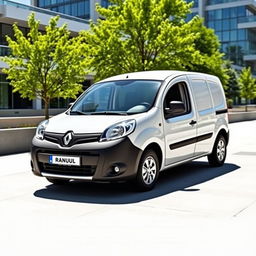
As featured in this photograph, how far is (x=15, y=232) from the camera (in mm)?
4609

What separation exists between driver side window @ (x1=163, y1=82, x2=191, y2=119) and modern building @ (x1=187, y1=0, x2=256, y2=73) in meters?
65.2

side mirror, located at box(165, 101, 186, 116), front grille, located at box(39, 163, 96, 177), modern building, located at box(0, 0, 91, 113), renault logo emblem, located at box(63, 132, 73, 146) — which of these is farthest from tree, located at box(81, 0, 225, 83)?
modern building, located at box(0, 0, 91, 113)

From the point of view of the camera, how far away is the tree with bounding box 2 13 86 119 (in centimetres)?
1672

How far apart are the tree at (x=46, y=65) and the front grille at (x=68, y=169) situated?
10.7m

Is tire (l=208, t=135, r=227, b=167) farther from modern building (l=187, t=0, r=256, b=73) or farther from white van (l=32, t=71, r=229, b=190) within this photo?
modern building (l=187, t=0, r=256, b=73)

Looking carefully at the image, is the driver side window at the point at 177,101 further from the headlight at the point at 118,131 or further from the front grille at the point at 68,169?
the front grille at the point at 68,169

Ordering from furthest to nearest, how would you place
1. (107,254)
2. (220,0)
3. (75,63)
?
(220,0) < (75,63) < (107,254)

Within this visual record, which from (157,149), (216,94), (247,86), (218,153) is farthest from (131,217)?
(247,86)

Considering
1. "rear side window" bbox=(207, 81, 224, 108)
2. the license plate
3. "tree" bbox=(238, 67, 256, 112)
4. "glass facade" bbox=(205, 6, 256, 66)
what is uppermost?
"glass facade" bbox=(205, 6, 256, 66)

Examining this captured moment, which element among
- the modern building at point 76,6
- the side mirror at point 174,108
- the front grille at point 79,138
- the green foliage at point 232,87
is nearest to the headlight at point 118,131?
the front grille at point 79,138

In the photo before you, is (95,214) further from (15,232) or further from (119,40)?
(119,40)

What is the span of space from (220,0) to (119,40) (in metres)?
57.8

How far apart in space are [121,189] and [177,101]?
172cm

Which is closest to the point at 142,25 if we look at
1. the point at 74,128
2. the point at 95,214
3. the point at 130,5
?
the point at 130,5
